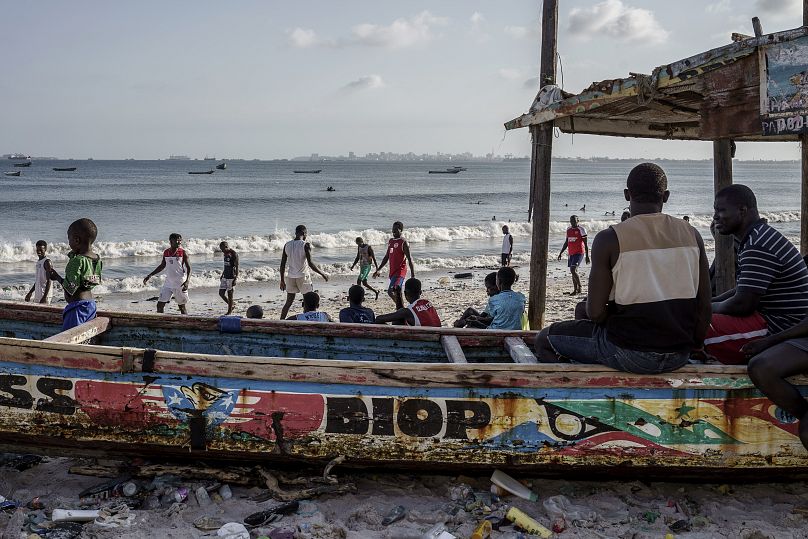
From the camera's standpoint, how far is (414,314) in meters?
6.75

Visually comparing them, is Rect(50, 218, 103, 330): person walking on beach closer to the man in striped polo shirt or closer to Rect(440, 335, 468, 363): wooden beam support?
Rect(440, 335, 468, 363): wooden beam support

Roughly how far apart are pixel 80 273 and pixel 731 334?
189 inches

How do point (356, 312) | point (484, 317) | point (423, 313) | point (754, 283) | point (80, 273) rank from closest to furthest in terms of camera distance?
1. point (754, 283)
2. point (80, 273)
3. point (423, 313)
4. point (356, 312)
5. point (484, 317)

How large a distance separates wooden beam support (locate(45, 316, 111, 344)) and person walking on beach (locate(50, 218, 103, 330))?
0.10m

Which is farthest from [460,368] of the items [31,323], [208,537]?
[31,323]

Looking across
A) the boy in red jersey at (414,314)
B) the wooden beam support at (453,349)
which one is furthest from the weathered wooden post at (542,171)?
the wooden beam support at (453,349)

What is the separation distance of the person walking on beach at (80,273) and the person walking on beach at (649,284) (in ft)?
12.5

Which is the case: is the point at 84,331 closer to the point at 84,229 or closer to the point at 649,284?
the point at 84,229

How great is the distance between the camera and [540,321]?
8.28 m

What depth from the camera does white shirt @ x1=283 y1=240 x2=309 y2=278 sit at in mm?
10555

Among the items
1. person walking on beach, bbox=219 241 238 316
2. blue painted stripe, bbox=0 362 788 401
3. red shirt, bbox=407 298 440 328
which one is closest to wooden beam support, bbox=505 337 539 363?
blue painted stripe, bbox=0 362 788 401

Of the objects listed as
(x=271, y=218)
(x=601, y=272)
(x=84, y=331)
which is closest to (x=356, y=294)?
(x=84, y=331)

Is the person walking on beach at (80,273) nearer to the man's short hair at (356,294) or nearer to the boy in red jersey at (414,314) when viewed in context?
the man's short hair at (356,294)

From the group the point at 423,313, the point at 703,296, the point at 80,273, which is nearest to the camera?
the point at 703,296
